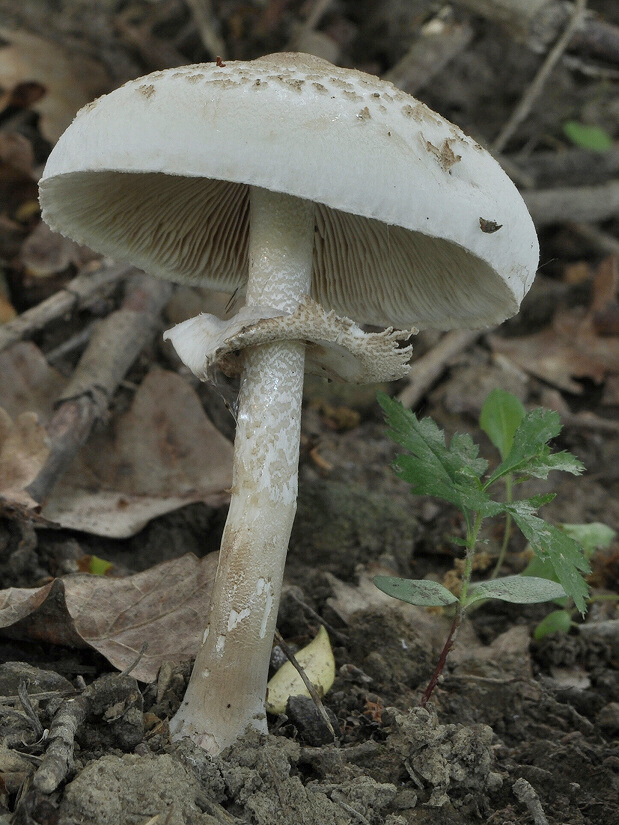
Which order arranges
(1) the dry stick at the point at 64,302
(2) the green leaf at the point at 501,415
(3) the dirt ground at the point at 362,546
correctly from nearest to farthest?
(3) the dirt ground at the point at 362,546 → (2) the green leaf at the point at 501,415 → (1) the dry stick at the point at 64,302

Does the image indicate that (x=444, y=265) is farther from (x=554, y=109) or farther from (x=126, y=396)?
(x=554, y=109)

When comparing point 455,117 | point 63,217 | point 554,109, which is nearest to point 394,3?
point 455,117

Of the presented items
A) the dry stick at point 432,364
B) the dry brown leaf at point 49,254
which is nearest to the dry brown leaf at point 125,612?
the dry stick at point 432,364

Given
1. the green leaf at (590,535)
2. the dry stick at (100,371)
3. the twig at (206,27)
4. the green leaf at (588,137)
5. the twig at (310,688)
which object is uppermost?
the green leaf at (588,137)

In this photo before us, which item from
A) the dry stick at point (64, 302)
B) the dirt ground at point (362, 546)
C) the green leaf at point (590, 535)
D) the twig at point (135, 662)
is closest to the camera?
the dirt ground at point (362, 546)

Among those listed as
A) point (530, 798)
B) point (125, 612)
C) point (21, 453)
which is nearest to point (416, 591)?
point (530, 798)

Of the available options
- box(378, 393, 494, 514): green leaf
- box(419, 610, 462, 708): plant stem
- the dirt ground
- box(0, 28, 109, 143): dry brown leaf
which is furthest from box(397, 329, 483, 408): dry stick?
box(0, 28, 109, 143): dry brown leaf

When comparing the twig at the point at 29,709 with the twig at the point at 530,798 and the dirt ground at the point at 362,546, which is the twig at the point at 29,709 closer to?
the dirt ground at the point at 362,546
